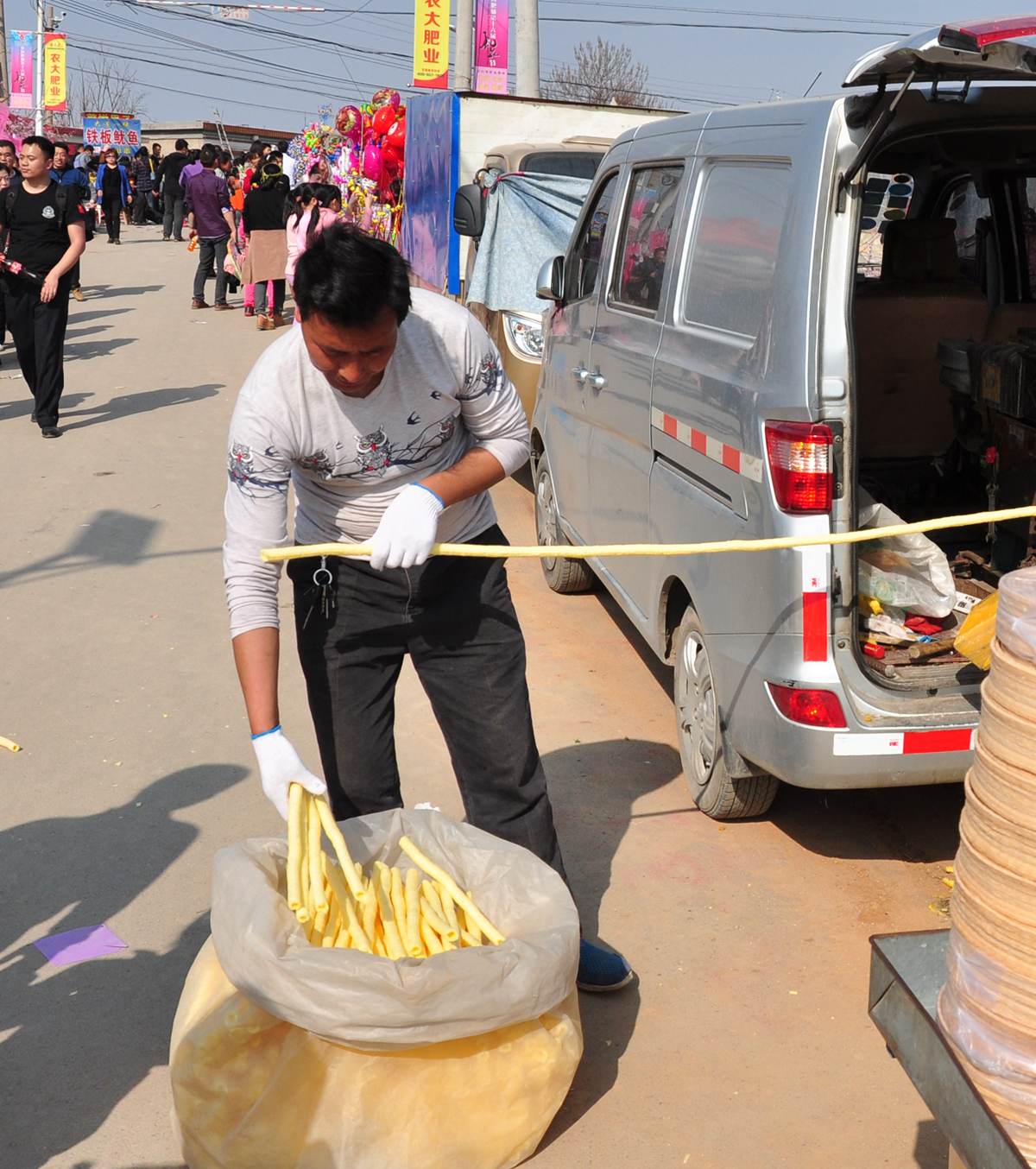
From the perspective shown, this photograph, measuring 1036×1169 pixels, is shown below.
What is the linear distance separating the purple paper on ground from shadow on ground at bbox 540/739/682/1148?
1343mm

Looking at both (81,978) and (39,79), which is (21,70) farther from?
(81,978)

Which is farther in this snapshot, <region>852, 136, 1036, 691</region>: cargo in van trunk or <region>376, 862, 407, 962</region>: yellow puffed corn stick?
<region>852, 136, 1036, 691</region>: cargo in van trunk

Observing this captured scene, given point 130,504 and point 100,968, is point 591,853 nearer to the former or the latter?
point 100,968

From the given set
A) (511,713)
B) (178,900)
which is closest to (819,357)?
(511,713)

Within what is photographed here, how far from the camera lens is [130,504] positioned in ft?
26.3

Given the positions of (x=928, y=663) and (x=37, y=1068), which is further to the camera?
(x=928, y=663)

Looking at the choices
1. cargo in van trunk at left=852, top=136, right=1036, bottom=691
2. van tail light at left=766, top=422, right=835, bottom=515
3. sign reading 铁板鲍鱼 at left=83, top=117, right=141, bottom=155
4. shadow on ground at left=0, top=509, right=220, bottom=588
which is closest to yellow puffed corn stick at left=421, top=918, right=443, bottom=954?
van tail light at left=766, top=422, right=835, bottom=515

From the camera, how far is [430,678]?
2912 millimetres

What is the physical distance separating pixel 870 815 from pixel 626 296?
215cm

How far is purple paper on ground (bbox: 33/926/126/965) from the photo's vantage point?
10.9ft

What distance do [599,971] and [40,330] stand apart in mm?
7834

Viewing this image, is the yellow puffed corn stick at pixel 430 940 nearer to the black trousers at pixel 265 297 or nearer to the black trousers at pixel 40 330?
the black trousers at pixel 40 330

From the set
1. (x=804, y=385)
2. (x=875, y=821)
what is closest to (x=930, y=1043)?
(x=804, y=385)

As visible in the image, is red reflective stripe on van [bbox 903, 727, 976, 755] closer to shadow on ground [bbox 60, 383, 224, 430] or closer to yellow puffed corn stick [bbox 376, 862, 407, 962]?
yellow puffed corn stick [bbox 376, 862, 407, 962]
